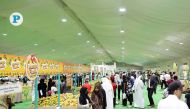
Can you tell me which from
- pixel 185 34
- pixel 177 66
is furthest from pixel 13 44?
pixel 177 66

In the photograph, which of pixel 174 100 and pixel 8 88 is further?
pixel 8 88

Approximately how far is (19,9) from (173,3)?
6.22 metres

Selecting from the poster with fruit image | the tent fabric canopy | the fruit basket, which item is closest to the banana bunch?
the fruit basket

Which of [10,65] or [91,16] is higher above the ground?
[91,16]

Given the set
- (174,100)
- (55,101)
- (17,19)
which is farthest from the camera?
(55,101)

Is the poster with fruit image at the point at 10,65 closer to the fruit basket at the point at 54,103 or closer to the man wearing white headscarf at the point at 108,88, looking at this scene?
the fruit basket at the point at 54,103

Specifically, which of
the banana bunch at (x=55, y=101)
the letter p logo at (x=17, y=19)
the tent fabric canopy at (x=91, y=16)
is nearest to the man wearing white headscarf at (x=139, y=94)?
the tent fabric canopy at (x=91, y=16)

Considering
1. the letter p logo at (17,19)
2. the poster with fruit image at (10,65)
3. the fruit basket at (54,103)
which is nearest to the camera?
the poster with fruit image at (10,65)

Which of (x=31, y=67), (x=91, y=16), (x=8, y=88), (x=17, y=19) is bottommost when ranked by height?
(x=8, y=88)

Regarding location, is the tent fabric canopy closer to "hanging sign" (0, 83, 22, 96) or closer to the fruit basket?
the fruit basket

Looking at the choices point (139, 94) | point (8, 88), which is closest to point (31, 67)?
point (8, 88)

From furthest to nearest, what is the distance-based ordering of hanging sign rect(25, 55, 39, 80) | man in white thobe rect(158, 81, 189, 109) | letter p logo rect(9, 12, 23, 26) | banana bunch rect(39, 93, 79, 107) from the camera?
banana bunch rect(39, 93, 79, 107) → letter p logo rect(9, 12, 23, 26) → hanging sign rect(25, 55, 39, 80) → man in white thobe rect(158, 81, 189, 109)

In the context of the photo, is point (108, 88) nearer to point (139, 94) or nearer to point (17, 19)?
point (139, 94)

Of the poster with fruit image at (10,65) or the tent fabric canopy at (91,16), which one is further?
the tent fabric canopy at (91,16)
